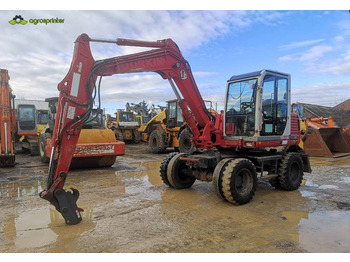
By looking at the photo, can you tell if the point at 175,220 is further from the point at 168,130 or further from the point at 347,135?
the point at 347,135

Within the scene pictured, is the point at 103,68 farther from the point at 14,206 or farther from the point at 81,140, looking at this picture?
the point at 81,140

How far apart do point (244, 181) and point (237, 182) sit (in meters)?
0.19

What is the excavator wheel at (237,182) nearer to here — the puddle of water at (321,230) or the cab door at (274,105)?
the puddle of water at (321,230)

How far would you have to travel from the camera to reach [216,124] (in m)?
6.45

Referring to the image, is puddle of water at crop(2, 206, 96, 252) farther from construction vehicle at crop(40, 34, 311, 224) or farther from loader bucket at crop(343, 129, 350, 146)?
loader bucket at crop(343, 129, 350, 146)

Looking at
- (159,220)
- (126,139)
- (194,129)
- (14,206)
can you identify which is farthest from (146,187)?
(126,139)

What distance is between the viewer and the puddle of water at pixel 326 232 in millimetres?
3381

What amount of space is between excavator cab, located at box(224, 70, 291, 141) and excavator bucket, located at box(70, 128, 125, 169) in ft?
12.8

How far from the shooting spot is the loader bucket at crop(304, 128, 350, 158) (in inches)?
462

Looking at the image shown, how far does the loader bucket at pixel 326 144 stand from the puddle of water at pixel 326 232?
7868 mm

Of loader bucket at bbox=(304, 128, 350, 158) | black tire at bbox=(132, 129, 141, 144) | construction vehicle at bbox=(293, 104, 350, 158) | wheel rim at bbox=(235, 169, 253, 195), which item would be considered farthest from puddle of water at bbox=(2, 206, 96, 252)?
black tire at bbox=(132, 129, 141, 144)

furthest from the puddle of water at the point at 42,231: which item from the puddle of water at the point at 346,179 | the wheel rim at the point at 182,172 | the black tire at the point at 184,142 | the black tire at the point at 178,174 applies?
the black tire at the point at 184,142

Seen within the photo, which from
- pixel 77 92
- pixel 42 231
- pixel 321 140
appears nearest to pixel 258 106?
pixel 77 92

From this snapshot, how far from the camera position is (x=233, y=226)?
405 cm
